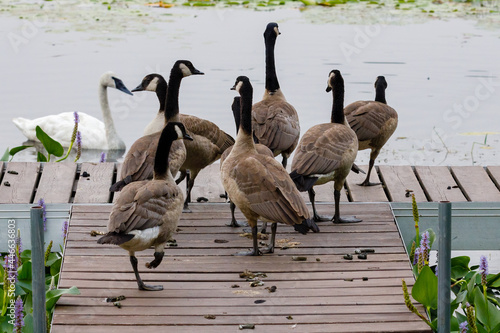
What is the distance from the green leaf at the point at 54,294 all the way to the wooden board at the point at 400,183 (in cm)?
348

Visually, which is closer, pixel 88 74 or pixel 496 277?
pixel 496 277

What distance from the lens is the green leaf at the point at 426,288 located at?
18.3 ft

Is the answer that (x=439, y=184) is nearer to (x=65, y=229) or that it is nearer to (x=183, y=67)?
(x=183, y=67)

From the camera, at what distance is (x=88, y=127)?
1245 centimetres

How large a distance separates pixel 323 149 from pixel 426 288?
77.5 inches

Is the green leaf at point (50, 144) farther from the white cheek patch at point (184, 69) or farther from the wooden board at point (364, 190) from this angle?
the wooden board at point (364, 190)

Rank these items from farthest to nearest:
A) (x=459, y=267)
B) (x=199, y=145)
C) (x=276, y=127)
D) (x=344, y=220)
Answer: (x=276, y=127)
(x=199, y=145)
(x=459, y=267)
(x=344, y=220)

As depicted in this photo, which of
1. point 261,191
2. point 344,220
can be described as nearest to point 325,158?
point 344,220

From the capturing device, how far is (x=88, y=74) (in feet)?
56.7

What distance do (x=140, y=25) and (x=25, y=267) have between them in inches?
652

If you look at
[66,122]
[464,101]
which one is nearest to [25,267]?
[66,122]

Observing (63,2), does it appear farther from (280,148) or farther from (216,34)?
(280,148)
